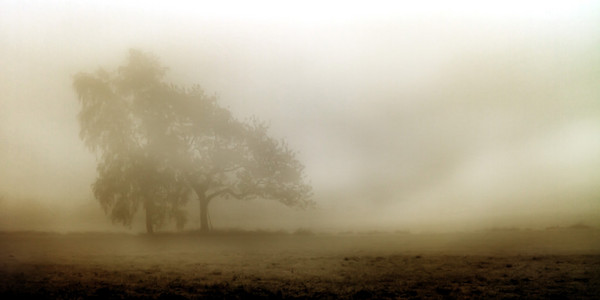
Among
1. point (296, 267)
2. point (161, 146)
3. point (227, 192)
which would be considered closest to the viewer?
point (296, 267)

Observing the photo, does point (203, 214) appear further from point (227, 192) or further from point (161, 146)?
point (161, 146)

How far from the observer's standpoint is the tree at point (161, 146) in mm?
17156

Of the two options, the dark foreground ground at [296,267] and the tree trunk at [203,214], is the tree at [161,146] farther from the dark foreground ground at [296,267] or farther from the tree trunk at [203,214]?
the dark foreground ground at [296,267]

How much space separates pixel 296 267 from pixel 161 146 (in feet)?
28.5

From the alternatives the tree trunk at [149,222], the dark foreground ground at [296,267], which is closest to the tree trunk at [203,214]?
the dark foreground ground at [296,267]

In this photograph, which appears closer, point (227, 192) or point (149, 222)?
point (149, 222)

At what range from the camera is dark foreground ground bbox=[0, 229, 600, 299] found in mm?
8852

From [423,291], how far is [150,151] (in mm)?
12285

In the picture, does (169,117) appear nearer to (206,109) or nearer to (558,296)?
(206,109)

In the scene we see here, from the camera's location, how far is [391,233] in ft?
63.7

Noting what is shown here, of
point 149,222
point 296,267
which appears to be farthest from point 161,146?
point 296,267

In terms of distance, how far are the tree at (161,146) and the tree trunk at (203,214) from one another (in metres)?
0.04

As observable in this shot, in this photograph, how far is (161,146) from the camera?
17.3 metres

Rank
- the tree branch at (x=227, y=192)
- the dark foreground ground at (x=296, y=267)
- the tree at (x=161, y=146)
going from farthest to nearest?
1. the tree branch at (x=227, y=192)
2. the tree at (x=161, y=146)
3. the dark foreground ground at (x=296, y=267)
